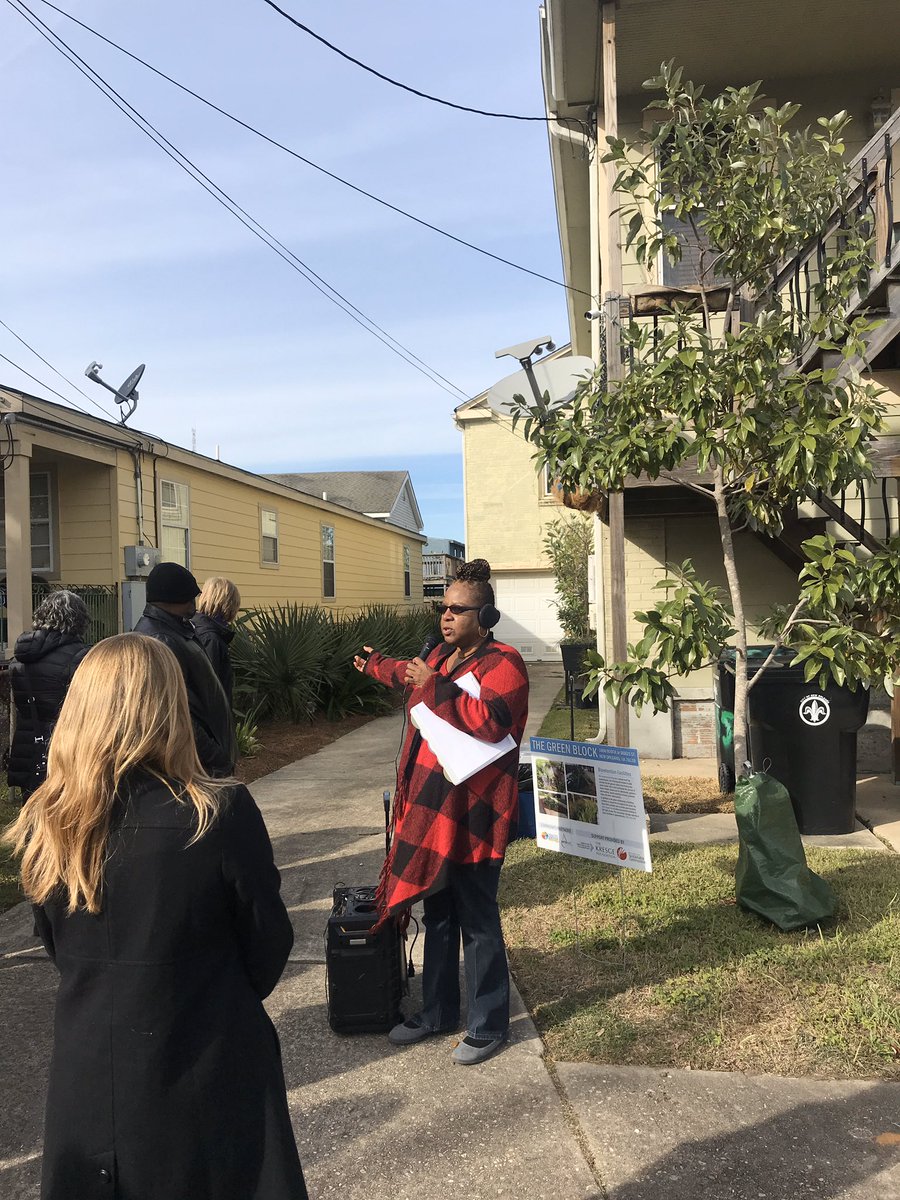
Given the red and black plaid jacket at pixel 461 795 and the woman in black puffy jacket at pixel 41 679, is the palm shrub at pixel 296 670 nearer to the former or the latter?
the woman in black puffy jacket at pixel 41 679

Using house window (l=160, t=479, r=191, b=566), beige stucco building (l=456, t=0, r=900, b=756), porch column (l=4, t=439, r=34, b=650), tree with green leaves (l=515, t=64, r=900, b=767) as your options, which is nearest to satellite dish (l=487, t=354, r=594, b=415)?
beige stucco building (l=456, t=0, r=900, b=756)

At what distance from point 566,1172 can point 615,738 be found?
3.99m

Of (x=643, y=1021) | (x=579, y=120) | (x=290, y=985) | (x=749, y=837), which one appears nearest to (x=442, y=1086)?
(x=643, y=1021)

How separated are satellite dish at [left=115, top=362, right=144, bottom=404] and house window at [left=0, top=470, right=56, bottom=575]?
1.22 metres

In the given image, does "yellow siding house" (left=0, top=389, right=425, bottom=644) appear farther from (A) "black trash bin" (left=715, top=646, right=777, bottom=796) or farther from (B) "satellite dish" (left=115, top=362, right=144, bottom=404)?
(A) "black trash bin" (left=715, top=646, right=777, bottom=796)

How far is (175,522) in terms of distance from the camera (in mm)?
12273

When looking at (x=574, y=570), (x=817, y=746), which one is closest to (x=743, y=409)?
(x=817, y=746)

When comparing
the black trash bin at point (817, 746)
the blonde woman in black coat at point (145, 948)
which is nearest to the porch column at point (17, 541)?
the black trash bin at point (817, 746)

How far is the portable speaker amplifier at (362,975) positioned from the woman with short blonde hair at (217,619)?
1894mm

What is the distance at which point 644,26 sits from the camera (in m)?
8.15

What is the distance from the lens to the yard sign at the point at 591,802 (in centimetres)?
420

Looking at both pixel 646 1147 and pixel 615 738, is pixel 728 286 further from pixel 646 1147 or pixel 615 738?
pixel 646 1147

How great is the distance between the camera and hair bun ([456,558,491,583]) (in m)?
3.73

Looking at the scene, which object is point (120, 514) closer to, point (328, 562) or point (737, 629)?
point (328, 562)
